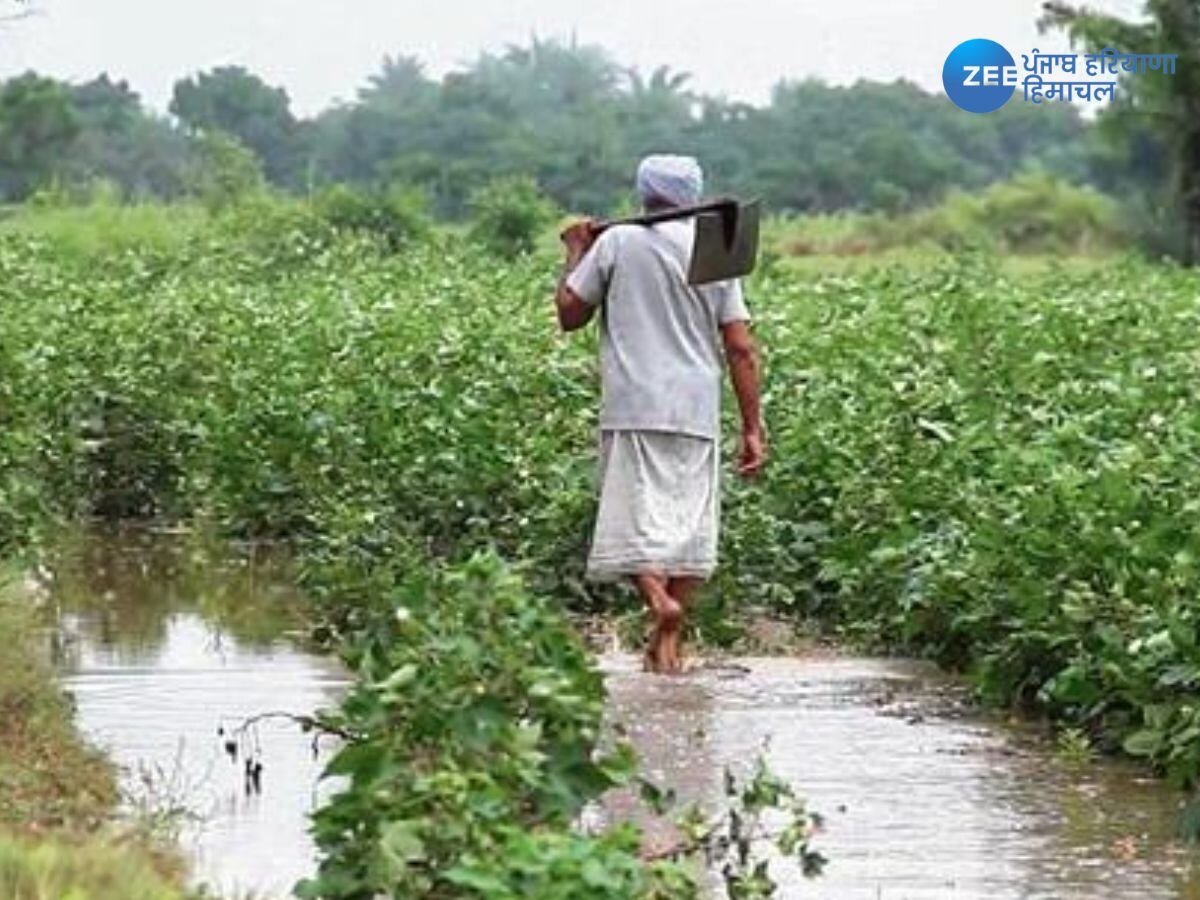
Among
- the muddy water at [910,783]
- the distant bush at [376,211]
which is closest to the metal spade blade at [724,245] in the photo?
the muddy water at [910,783]

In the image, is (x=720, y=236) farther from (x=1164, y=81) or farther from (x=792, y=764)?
(x=1164, y=81)

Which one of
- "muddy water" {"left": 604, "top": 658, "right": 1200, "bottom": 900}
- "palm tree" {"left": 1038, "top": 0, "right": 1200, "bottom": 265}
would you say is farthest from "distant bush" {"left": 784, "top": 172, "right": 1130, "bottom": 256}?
"muddy water" {"left": 604, "top": 658, "right": 1200, "bottom": 900}

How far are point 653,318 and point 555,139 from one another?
224 ft

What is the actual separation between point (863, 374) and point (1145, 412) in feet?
9.61

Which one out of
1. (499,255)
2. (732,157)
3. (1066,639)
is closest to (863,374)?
(1066,639)

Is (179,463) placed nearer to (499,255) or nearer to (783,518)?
(783,518)

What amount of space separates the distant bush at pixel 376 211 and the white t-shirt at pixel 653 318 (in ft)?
102

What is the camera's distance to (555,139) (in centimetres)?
7819

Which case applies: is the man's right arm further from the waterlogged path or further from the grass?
the grass

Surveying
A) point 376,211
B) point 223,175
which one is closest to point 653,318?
point 376,211

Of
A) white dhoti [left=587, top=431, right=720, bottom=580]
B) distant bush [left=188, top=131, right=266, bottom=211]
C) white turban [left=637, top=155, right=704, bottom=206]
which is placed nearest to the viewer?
white turban [left=637, top=155, right=704, bottom=206]

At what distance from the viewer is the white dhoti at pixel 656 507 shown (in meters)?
10.4

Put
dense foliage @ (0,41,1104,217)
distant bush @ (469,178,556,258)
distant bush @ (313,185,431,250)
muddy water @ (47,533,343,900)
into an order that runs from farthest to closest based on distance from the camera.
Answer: dense foliage @ (0,41,1104,217) → distant bush @ (469,178,556,258) → distant bush @ (313,185,431,250) → muddy water @ (47,533,343,900)

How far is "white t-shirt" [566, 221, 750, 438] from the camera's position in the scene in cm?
1035
